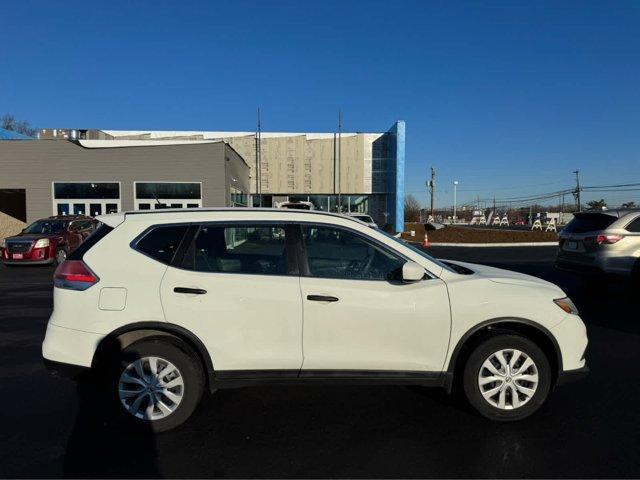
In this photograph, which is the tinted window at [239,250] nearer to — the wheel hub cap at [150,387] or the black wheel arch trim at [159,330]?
the black wheel arch trim at [159,330]

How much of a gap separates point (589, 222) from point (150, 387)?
29.0 ft

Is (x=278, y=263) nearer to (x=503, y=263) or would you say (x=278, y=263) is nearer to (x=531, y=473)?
(x=531, y=473)

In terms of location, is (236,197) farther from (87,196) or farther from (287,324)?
(287,324)

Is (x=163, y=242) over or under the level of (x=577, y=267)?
over

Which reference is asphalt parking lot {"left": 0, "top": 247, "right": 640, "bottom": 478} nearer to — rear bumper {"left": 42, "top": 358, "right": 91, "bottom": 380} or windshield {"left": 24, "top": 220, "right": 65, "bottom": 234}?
rear bumper {"left": 42, "top": 358, "right": 91, "bottom": 380}

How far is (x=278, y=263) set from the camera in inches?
146

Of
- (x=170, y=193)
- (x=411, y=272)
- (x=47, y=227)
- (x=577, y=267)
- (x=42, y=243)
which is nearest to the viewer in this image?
(x=411, y=272)

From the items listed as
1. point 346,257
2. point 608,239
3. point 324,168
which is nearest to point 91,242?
point 346,257

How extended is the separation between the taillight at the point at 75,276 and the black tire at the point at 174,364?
62cm

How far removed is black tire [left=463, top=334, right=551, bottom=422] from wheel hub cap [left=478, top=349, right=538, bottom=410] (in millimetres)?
19

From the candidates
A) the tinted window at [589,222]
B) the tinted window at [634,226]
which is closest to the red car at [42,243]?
the tinted window at [589,222]

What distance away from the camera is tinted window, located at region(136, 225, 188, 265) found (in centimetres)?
365

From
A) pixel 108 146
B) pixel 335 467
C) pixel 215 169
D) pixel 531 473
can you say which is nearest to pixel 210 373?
pixel 335 467

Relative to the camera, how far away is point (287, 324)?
3531mm
